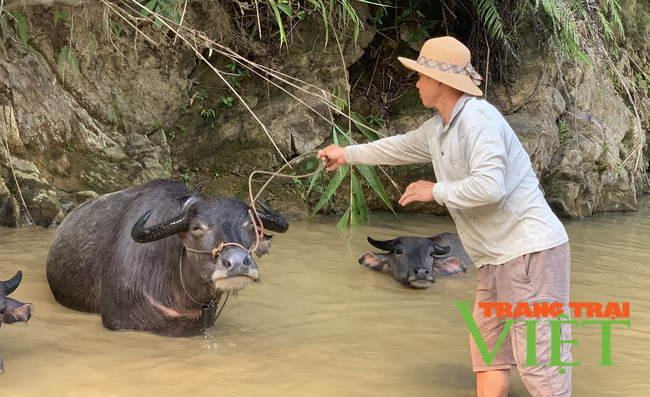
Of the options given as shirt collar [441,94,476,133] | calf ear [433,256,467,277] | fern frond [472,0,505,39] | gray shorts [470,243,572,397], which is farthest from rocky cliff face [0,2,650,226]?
gray shorts [470,243,572,397]

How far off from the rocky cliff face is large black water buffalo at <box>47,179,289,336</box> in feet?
8.96

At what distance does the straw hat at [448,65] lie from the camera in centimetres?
304

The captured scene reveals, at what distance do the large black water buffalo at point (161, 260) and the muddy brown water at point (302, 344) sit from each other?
0.15m

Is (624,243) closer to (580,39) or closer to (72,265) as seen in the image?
(580,39)

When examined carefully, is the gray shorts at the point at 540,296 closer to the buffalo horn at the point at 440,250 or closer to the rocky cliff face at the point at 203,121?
the buffalo horn at the point at 440,250

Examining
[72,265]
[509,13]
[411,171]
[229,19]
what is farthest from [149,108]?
[509,13]

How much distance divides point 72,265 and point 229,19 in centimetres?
533

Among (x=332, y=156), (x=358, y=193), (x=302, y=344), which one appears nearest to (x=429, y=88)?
(x=332, y=156)

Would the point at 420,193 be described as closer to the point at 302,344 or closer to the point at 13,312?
the point at 302,344

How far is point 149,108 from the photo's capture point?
29.4 ft

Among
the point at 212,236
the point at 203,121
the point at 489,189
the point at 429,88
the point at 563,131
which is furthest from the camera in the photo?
the point at 563,131

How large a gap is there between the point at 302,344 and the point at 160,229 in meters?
1.14

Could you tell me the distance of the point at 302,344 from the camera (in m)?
3.92

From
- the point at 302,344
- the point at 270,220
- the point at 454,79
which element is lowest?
the point at 302,344
